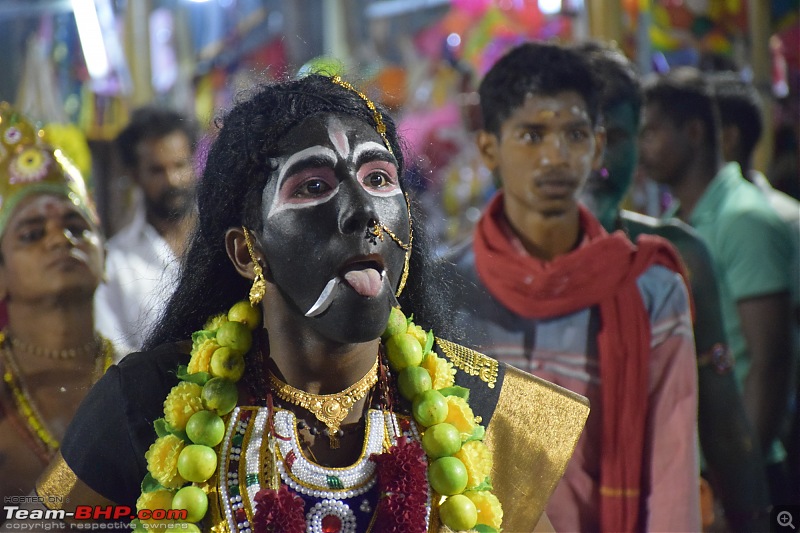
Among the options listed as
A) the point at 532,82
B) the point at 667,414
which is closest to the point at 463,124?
the point at 532,82

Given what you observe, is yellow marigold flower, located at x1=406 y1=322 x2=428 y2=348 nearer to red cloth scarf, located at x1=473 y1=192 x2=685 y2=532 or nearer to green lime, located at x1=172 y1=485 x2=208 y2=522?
green lime, located at x1=172 y1=485 x2=208 y2=522

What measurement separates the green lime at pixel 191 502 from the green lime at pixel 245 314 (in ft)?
1.18

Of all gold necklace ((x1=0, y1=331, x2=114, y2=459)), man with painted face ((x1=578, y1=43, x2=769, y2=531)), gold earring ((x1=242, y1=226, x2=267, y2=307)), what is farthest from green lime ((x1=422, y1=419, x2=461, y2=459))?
man with painted face ((x1=578, y1=43, x2=769, y2=531))

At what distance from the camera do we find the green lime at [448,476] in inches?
82.3

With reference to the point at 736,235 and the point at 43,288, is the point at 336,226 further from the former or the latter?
the point at 736,235

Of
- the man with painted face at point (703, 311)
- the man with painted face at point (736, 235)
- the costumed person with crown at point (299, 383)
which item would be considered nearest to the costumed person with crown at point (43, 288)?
the costumed person with crown at point (299, 383)

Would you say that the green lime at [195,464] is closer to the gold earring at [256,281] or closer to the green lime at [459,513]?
the gold earring at [256,281]

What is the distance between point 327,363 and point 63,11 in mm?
4910

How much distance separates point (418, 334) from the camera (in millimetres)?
2277

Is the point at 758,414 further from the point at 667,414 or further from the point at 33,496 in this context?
the point at 33,496

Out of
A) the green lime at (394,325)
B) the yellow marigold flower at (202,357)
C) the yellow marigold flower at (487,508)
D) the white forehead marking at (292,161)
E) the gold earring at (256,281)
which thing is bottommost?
the yellow marigold flower at (487,508)

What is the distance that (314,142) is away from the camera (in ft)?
6.86

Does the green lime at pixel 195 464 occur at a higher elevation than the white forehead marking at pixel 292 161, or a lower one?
lower

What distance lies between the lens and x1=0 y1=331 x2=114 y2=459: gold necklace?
290 cm
